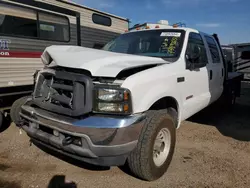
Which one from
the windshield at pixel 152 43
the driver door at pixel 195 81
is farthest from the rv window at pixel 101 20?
the driver door at pixel 195 81

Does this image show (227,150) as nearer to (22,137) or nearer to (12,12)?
(22,137)

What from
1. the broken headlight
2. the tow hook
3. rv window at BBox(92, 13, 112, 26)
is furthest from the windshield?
rv window at BBox(92, 13, 112, 26)

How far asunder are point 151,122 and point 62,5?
4371mm

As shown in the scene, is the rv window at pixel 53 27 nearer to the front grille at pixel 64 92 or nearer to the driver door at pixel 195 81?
the front grille at pixel 64 92

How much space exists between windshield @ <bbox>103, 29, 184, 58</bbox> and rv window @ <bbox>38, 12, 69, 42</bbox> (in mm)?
1791

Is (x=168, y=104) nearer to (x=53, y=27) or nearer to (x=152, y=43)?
(x=152, y=43)

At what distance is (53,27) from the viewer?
5914 mm

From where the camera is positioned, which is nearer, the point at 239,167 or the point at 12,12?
the point at 239,167

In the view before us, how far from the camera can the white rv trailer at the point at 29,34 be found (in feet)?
16.1

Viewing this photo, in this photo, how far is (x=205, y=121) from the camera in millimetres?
5910

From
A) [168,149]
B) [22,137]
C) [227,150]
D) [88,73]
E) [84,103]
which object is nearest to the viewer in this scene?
[84,103]

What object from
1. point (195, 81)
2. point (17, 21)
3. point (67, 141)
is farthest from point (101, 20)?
point (67, 141)

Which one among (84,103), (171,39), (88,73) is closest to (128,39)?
(171,39)

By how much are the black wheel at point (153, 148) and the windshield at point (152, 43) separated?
A: 1241mm
